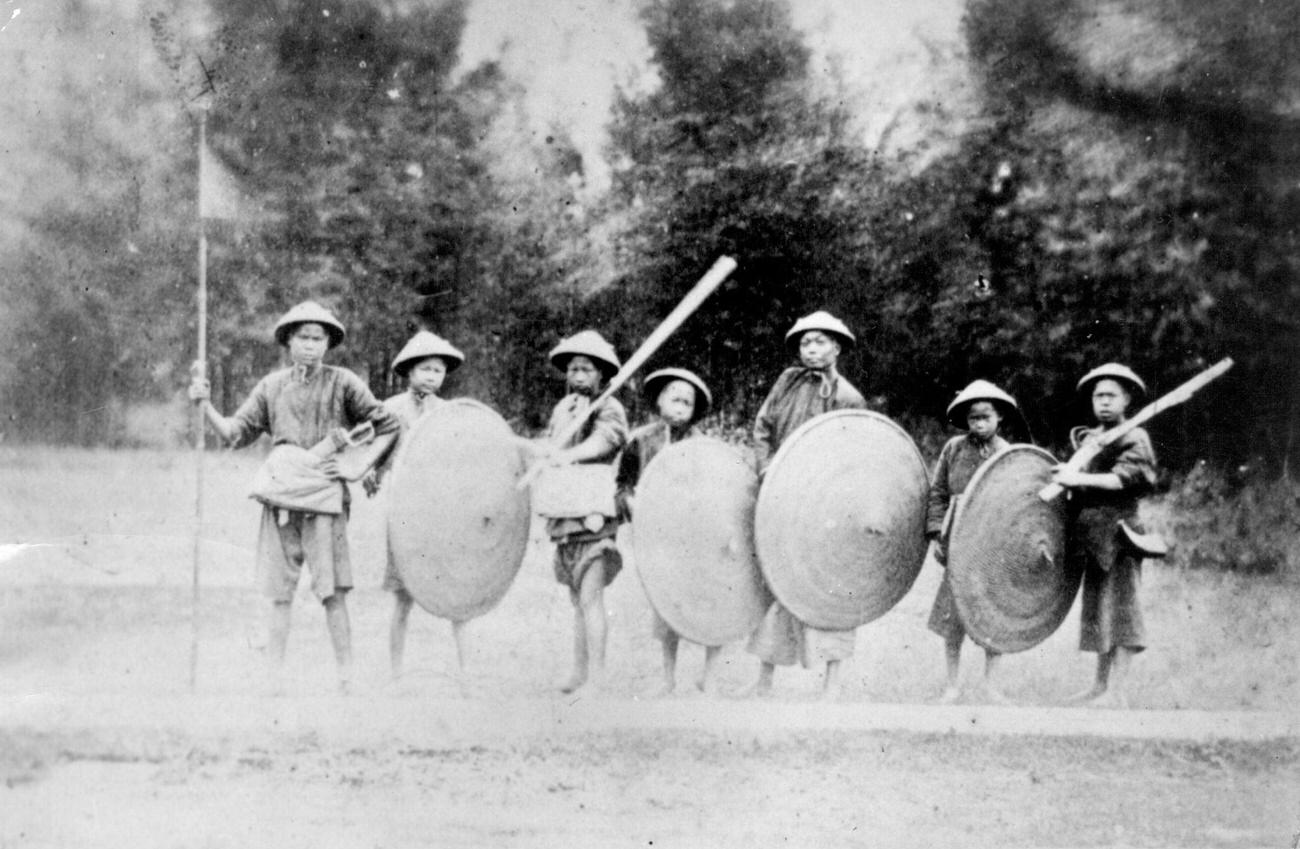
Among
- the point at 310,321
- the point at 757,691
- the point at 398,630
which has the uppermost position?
the point at 310,321

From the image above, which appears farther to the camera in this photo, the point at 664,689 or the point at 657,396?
the point at 657,396

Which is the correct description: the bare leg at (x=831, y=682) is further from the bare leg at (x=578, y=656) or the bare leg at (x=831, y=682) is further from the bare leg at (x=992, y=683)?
the bare leg at (x=578, y=656)

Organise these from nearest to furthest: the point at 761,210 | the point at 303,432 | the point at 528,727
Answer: the point at 528,727
the point at 303,432
the point at 761,210

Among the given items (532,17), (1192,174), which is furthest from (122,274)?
(1192,174)

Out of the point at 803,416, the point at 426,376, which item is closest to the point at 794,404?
the point at 803,416

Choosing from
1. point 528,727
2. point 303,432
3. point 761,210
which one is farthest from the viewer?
point 761,210

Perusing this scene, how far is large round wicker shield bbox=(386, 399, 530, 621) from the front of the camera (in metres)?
4.73

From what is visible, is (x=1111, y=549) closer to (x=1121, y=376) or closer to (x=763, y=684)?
(x=1121, y=376)

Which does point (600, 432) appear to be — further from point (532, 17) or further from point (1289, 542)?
point (1289, 542)

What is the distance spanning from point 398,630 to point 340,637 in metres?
0.21

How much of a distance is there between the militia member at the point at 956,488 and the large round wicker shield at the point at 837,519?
0.12 metres

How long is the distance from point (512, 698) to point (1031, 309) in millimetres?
2459

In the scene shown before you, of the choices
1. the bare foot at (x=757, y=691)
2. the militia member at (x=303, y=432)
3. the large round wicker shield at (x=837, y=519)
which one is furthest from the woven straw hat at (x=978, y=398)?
the militia member at (x=303, y=432)

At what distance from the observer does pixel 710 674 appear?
4805mm
